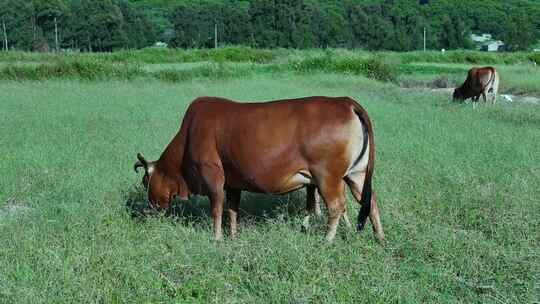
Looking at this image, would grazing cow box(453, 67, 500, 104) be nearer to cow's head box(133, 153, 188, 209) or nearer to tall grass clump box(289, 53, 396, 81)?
tall grass clump box(289, 53, 396, 81)

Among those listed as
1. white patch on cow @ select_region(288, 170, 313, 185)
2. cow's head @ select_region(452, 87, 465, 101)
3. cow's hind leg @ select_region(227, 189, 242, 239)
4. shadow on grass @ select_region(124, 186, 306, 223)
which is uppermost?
white patch on cow @ select_region(288, 170, 313, 185)

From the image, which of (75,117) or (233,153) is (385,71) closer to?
(75,117)

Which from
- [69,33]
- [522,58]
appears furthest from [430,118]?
[69,33]

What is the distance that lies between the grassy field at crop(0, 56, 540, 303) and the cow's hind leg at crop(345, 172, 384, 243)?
0.31ft

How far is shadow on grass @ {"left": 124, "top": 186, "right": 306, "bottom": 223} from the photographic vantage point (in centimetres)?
662

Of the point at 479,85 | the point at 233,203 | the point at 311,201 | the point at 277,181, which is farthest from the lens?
the point at 479,85

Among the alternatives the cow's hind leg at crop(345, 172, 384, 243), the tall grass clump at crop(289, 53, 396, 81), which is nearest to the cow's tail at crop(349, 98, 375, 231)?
the cow's hind leg at crop(345, 172, 384, 243)

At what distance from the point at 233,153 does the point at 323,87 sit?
15334 millimetres

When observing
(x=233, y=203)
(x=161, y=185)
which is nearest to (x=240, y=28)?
(x=161, y=185)

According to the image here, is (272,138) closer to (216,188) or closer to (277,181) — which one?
(277,181)

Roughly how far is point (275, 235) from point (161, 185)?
61.3 inches

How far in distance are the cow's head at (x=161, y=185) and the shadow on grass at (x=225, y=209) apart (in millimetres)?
110

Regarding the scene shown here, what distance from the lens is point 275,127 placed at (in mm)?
5711

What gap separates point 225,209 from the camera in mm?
7039
